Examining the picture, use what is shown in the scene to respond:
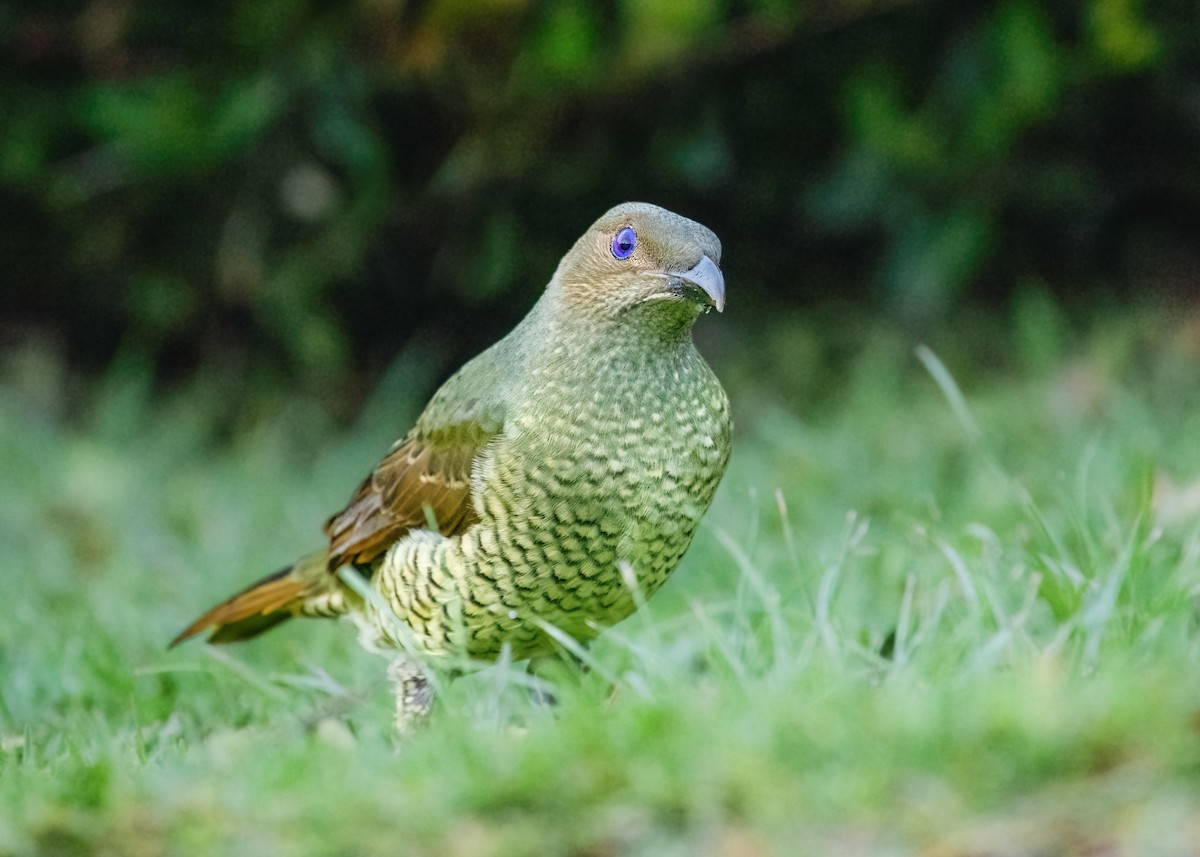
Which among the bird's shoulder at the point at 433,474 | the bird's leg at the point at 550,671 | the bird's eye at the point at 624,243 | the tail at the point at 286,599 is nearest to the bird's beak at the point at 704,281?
the bird's eye at the point at 624,243

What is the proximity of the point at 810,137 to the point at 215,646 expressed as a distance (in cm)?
330

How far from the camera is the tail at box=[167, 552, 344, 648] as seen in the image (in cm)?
397

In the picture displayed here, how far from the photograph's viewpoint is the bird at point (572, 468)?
130 inches

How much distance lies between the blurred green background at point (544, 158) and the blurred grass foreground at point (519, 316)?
17mm

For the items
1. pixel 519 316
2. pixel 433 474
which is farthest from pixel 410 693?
pixel 519 316

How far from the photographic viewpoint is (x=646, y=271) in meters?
3.44

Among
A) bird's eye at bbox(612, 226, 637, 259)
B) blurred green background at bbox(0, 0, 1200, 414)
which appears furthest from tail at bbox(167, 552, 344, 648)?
blurred green background at bbox(0, 0, 1200, 414)

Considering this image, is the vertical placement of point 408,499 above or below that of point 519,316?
below

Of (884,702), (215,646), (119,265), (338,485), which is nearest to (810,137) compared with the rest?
(338,485)

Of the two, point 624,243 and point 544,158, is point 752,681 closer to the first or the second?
point 624,243

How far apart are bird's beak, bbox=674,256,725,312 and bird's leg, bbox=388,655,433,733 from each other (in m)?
0.95

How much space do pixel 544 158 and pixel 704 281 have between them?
3162 mm

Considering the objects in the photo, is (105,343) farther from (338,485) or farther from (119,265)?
(338,485)

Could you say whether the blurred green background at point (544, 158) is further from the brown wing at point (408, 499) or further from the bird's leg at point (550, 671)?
the bird's leg at point (550, 671)
